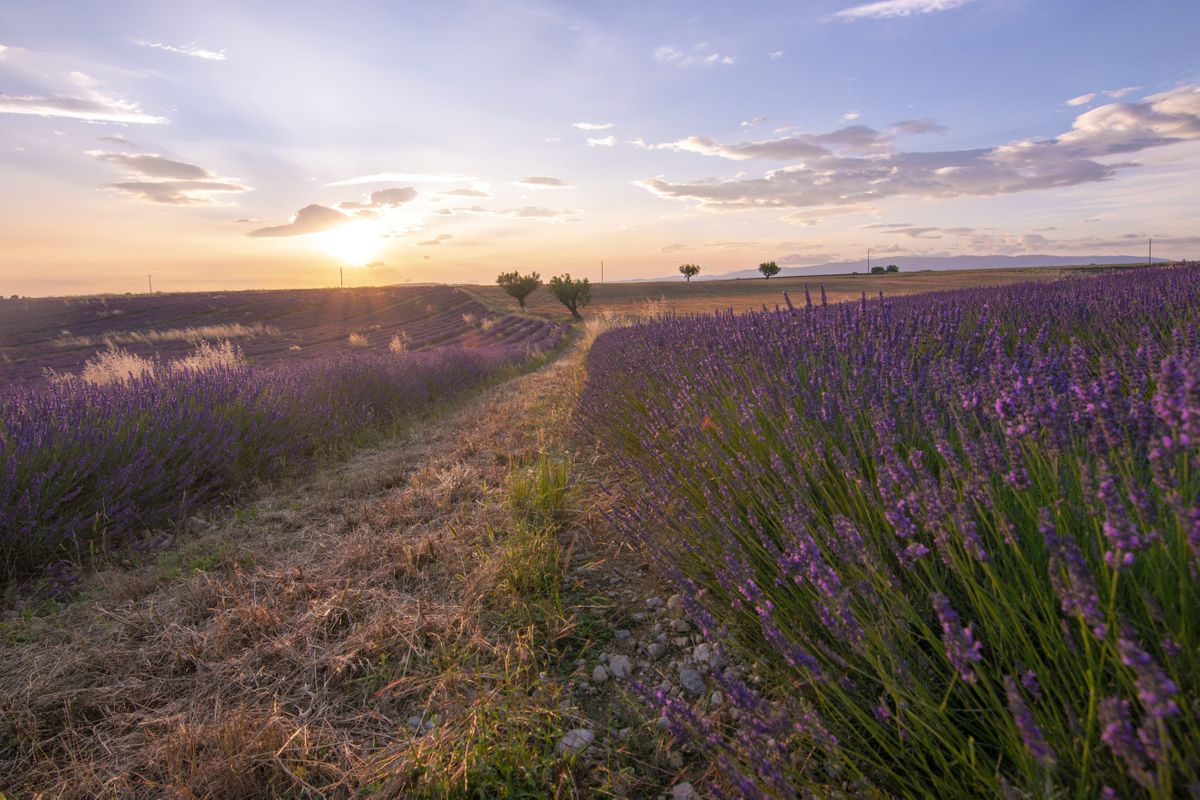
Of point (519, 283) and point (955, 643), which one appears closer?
point (955, 643)

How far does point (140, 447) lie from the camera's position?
409 centimetres

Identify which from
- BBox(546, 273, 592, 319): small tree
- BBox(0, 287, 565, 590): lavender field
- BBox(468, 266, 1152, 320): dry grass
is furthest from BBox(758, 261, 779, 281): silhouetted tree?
BBox(0, 287, 565, 590): lavender field

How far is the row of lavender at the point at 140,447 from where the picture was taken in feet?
10.7

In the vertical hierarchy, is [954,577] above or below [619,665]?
above

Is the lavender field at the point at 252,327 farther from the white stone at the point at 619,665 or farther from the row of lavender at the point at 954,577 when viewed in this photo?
the row of lavender at the point at 954,577

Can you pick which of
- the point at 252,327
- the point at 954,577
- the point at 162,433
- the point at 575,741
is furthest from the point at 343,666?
the point at 252,327

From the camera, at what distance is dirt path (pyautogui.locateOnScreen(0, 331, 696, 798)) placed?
1.60 m

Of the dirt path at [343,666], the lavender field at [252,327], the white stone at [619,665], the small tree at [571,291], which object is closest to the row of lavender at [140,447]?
the dirt path at [343,666]

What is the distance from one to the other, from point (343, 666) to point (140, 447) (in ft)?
10.1

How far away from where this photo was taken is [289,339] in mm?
22641

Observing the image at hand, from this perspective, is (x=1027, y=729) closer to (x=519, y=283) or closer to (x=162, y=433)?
(x=162, y=433)

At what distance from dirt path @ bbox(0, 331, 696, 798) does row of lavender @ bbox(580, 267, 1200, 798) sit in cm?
43

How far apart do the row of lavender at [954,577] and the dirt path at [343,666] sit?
0.43 metres

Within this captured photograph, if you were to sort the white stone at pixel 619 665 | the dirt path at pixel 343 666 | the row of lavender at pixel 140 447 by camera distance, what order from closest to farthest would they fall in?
A: the dirt path at pixel 343 666 → the white stone at pixel 619 665 → the row of lavender at pixel 140 447
